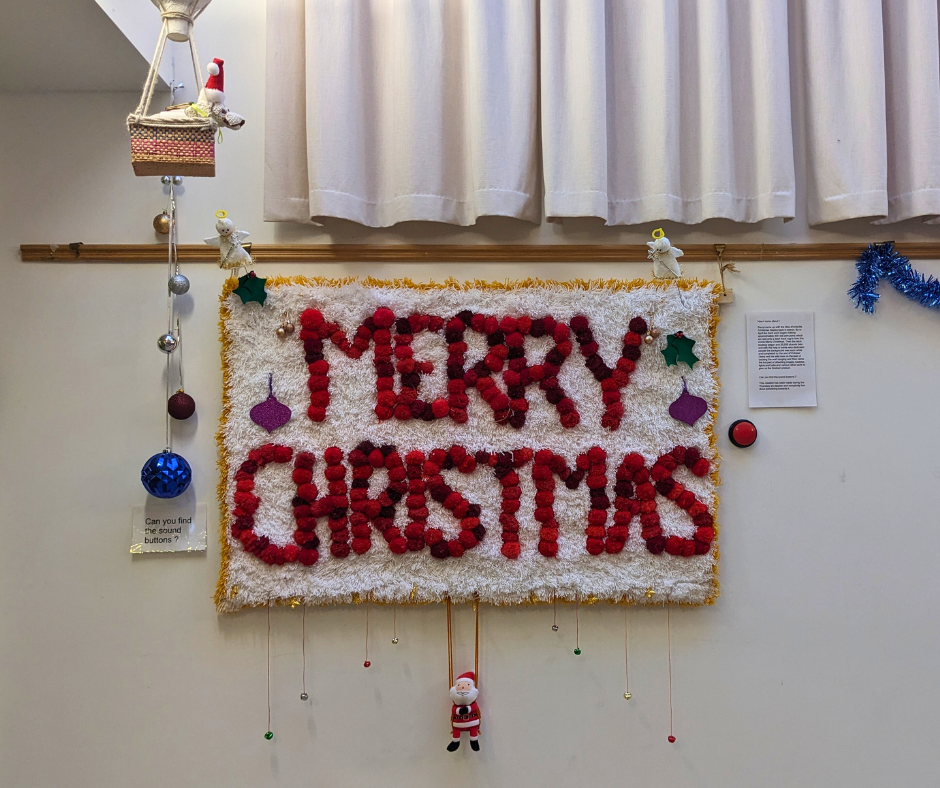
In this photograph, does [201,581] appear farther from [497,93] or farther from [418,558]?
[497,93]

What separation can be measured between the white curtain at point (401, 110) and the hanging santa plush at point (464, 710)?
0.99 m

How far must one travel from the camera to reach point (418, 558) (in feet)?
4.53

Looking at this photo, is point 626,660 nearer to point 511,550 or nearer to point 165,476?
point 511,550

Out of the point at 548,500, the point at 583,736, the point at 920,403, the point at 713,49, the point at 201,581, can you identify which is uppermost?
the point at 713,49

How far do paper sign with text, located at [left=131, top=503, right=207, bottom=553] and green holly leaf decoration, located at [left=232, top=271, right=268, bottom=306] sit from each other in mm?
469

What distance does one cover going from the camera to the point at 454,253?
1.45m

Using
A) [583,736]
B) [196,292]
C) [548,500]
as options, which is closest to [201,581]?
[196,292]

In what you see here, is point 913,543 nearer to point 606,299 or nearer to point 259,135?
point 606,299

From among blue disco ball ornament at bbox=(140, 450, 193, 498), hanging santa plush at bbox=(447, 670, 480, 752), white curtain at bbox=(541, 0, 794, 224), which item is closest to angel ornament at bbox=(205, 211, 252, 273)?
blue disco ball ornament at bbox=(140, 450, 193, 498)

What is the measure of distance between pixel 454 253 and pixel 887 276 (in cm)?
99

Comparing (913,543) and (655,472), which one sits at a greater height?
(655,472)

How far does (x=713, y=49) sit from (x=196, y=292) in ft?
4.07

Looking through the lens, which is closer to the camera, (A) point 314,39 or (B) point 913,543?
(A) point 314,39

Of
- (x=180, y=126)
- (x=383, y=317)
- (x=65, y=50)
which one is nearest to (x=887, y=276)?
(x=383, y=317)
